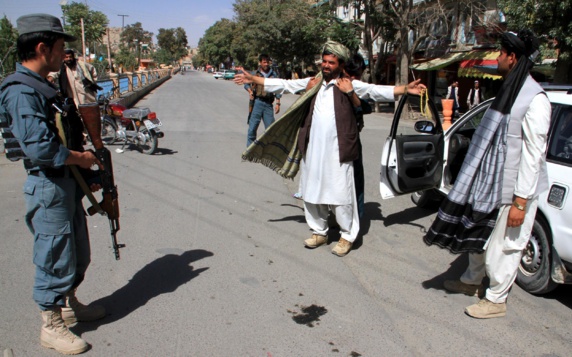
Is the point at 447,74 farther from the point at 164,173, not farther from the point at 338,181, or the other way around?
the point at 338,181

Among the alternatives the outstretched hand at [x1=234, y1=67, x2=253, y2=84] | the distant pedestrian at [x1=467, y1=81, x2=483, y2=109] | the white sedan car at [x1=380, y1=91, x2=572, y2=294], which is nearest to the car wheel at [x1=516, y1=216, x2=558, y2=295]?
the white sedan car at [x1=380, y1=91, x2=572, y2=294]

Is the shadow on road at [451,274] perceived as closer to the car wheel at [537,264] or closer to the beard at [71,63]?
the car wheel at [537,264]

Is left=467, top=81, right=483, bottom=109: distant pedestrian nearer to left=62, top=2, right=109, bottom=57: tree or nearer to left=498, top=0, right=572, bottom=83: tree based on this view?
left=498, top=0, right=572, bottom=83: tree

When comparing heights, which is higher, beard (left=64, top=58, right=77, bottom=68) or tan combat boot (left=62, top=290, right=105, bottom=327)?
beard (left=64, top=58, right=77, bottom=68)

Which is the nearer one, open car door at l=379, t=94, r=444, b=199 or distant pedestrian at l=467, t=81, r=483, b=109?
open car door at l=379, t=94, r=444, b=199

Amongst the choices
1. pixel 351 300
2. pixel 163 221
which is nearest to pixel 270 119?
pixel 163 221

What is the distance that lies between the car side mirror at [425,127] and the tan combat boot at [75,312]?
11.1 feet

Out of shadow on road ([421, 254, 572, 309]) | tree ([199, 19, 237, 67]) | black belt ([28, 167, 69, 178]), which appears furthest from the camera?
tree ([199, 19, 237, 67])

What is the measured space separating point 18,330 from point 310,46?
3420 centimetres

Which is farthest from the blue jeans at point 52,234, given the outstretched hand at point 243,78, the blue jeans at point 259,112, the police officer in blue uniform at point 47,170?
the blue jeans at point 259,112

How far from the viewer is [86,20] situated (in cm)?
5947

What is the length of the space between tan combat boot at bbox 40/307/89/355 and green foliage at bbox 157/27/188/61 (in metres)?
152

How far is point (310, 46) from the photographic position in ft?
116

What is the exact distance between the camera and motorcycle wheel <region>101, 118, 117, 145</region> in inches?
416
